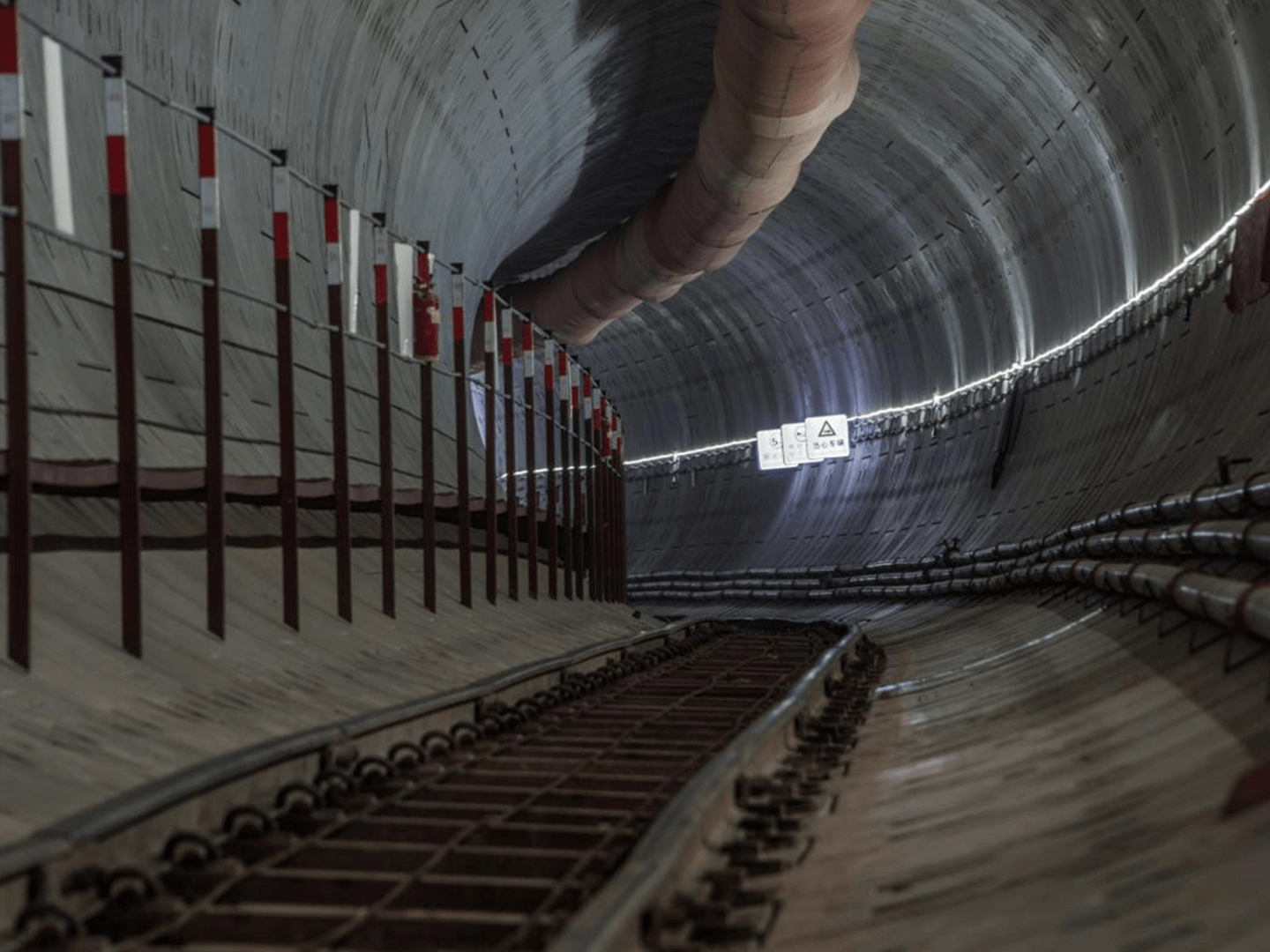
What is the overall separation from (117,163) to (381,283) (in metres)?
4.86

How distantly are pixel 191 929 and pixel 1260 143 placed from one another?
43.5ft

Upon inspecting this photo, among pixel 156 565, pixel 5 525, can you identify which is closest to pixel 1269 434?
pixel 156 565

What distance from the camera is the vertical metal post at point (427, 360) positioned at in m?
14.1

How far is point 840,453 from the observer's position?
36.5 meters

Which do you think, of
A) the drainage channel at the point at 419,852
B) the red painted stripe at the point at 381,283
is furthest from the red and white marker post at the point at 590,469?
the drainage channel at the point at 419,852

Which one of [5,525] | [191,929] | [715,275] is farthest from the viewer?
[715,275]

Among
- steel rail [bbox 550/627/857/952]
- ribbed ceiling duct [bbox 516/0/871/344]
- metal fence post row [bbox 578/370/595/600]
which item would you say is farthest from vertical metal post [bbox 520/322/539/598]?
steel rail [bbox 550/627/857/952]

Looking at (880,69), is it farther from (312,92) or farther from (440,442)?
(312,92)

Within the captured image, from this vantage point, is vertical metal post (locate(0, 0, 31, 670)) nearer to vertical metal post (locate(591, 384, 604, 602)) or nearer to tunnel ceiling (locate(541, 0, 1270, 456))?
tunnel ceiling (locate(541, 0, 1270, 456))

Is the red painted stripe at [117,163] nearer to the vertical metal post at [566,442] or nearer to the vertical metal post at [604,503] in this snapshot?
the vertical metal post at [566,442]

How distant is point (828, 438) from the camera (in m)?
36.6

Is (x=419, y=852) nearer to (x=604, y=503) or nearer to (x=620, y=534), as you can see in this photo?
(x=604, y=503)

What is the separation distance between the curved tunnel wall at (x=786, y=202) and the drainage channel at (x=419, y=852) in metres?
3.18

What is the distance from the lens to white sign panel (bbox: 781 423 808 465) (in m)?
37.2
